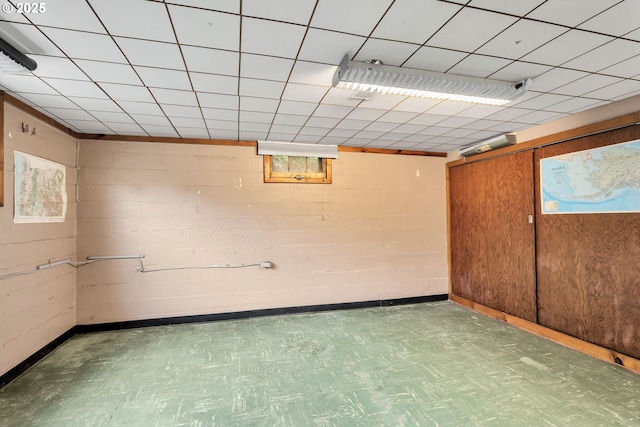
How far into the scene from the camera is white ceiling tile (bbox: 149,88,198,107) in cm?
259

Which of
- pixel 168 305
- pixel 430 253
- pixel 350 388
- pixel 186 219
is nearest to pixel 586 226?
pixel 430 253

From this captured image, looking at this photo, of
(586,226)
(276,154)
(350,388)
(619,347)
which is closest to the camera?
(350,388)

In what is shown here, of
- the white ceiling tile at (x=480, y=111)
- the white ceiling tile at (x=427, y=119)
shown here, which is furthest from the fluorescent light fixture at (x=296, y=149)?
the white ceiling tile at (x=480, y=111)

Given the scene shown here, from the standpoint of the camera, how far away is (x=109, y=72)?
223cm

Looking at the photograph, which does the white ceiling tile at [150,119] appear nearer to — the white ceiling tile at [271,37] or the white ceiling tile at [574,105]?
the white ceiling tile at [271,37]

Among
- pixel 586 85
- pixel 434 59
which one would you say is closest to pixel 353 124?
pixel 434 59

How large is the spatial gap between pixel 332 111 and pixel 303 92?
21.7 inches

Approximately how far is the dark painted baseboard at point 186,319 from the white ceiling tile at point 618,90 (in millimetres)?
3504

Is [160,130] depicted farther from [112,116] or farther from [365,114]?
[365,114]

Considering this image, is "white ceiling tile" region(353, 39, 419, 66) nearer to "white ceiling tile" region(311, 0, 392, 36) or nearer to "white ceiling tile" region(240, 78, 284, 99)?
"white ceiling tile" region(311, 0, 392, 36)

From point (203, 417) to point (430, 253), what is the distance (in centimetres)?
412

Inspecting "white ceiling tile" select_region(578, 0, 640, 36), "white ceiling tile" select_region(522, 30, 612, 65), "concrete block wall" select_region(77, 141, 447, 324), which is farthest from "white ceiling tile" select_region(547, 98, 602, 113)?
"concrete block wall" select_region(77, 141, 447, 324)

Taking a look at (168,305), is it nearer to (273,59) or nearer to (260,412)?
(260,412)

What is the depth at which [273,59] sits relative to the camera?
2074 mm
